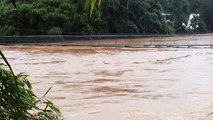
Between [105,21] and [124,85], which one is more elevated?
[105,21]

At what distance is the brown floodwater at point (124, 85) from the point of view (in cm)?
1030

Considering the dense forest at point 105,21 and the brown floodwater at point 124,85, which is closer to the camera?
the brown floodwater at point 124,85

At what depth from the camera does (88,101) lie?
460 inches

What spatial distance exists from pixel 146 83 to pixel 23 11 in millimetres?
26031

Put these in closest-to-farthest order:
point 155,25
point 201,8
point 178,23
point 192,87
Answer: point 192,87
point 155,25
point 178,23
point 201,8

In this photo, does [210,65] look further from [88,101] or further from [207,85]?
[88,101]

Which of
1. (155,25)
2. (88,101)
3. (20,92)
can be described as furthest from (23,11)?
(20,92)

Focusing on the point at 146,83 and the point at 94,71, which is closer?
the point at 146,83

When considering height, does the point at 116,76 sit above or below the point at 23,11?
below

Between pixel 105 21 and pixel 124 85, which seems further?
pixel 105 21

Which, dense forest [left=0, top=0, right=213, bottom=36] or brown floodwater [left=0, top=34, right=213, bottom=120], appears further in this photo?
dense forest [left=0, top=0, right=213, bottom=36]

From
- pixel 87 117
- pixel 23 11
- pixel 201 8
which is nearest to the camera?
pixel 87 117

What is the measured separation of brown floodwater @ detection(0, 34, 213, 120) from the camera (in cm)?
1030

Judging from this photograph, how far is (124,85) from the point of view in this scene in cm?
1491
